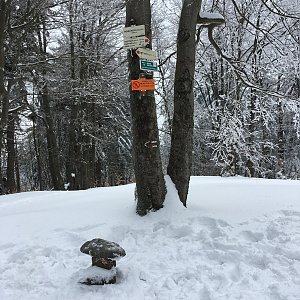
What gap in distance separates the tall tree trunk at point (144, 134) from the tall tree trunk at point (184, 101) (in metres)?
0.39

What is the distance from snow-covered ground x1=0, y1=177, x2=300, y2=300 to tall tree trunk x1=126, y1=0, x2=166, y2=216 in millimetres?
238

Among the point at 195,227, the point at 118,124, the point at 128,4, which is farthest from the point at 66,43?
the point at 195,227

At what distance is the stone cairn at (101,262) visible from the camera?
3.42 m

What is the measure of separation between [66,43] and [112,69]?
2213mm

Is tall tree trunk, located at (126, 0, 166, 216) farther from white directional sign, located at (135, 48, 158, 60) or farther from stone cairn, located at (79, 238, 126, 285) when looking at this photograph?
stone cairn, located at (79, 238, 126, 285)

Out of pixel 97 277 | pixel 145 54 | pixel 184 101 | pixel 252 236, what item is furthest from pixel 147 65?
pixel 97 277

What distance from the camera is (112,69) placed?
51.8ft

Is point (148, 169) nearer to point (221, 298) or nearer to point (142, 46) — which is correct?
point (142, 46)

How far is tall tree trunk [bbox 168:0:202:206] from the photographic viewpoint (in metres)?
5.33

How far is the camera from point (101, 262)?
11.6ft

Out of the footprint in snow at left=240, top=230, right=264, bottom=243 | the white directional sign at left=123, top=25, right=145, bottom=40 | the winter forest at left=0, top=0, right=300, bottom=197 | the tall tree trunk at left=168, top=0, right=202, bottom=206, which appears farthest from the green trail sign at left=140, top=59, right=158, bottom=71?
the winter forest at left=0, top=0, right=300, bottom=197

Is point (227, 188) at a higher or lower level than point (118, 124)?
lower

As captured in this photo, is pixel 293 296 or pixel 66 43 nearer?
pixel 293 296

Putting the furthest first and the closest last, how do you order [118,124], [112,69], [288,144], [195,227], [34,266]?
[288,144] < [118,124] < [112,69] < [195,227] < [34,266]
